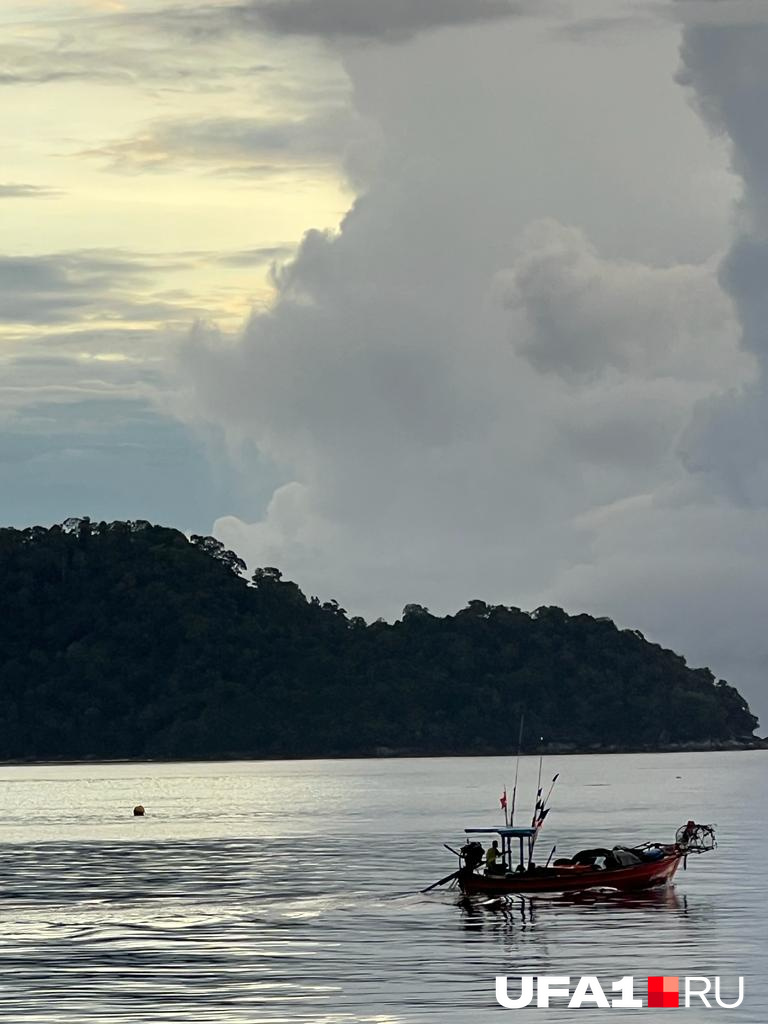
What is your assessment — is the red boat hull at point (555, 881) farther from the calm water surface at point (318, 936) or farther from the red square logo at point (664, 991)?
the red square logo at point (664, 991)

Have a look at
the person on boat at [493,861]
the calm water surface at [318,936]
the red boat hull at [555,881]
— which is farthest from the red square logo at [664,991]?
the person on boat at [493,861]

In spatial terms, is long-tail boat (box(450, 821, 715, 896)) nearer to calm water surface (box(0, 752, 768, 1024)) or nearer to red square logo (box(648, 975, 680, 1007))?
calm water surface (box(0, 752, 768, 1024))

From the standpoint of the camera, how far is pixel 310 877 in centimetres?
11169

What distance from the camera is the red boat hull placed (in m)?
96.8

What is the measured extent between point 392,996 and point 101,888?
137ft

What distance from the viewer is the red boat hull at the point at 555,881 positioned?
9675 centimetres

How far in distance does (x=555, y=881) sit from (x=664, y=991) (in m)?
29.3

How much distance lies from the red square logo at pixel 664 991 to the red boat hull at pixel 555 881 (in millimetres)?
25675

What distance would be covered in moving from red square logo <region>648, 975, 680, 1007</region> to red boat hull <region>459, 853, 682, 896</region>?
25.7 metres

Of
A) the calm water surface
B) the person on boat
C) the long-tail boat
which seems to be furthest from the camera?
the person on boat

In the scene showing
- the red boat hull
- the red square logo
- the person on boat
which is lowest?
the red square logo

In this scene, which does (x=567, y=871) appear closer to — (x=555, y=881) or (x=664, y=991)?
(x=555, y=881)

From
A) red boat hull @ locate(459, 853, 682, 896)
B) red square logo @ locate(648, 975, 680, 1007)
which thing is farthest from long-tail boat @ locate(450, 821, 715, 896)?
red square logo @ locate(648, 975, 680, 1007)

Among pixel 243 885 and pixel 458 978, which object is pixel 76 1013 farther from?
pixel 243 885
